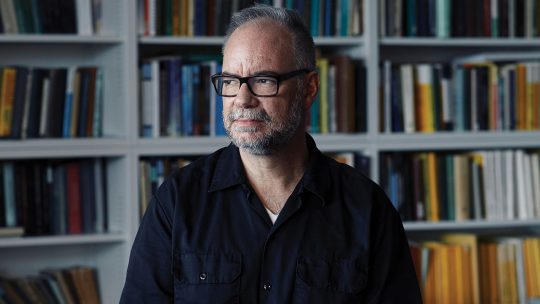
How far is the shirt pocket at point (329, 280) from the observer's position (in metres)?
1.70

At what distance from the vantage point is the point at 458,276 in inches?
135

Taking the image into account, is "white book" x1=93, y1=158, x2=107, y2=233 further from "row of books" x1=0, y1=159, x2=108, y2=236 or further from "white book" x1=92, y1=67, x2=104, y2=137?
"white book" x1=92, y1=67, x2=104, y2=137

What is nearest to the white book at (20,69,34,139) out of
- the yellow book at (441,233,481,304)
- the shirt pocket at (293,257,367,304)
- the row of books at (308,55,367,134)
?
the row of books at (308,55,367,134)

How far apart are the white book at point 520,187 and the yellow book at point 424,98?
388mm

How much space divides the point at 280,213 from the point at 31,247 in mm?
1887

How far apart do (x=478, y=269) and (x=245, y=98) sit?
214cm

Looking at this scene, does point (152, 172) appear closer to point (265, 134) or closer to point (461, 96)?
point (461, 96)

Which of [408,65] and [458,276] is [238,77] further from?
[458,276]

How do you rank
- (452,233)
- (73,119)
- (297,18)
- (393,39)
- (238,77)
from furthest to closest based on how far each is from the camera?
(452,233) → (393,39) → (73,119) → (297,18) → (238,77)

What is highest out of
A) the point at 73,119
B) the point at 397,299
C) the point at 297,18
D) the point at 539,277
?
the point at 297,18

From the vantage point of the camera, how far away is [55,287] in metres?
3.19

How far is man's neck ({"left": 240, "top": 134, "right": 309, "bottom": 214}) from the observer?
1761mm

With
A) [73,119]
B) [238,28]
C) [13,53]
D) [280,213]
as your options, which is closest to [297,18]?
[238,28]

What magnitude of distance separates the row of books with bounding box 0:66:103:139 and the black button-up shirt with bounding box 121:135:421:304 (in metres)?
1.43
